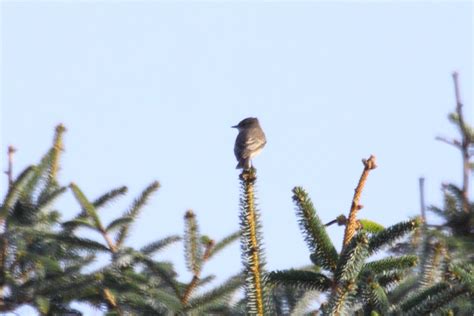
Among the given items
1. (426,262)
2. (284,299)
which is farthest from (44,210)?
(426,262)

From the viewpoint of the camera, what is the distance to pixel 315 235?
11.1 ft

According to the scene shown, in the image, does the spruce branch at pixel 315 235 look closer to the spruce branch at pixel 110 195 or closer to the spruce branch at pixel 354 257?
the spruce branch at pixel 354 257

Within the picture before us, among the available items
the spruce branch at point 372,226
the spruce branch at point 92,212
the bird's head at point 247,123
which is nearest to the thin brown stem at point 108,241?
the spruce branch at point 92,212

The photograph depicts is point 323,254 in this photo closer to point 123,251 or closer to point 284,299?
point 284,299

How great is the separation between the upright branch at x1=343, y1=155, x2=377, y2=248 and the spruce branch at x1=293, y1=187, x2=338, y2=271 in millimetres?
68

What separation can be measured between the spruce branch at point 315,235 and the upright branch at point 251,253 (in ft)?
0.53

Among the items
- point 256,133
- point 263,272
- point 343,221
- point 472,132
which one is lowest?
point 263,272

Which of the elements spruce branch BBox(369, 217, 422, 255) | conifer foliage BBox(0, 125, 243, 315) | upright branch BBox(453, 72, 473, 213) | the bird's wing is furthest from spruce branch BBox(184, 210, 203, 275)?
the bird's wing

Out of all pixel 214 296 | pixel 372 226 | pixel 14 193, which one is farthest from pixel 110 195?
pixel 372 226

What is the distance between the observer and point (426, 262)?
397 cm

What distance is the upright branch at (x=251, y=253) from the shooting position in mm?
3176

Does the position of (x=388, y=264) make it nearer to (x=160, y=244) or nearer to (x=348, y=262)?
(x=348, y=262)

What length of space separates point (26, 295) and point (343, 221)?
244cm

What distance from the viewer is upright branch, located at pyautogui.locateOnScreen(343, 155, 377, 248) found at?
131 inches
